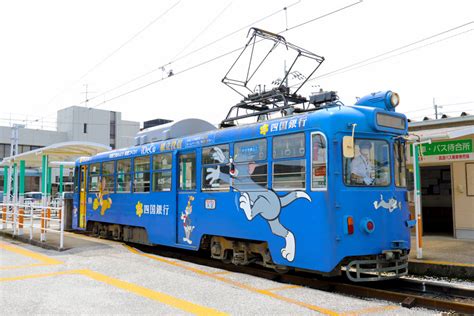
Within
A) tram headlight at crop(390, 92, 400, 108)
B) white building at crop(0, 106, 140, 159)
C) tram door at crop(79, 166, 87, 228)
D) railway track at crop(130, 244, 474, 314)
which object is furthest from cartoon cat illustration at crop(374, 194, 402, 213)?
white building at crop(0, 106, 140, 159)

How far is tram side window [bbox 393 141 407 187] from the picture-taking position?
7344 millimetres

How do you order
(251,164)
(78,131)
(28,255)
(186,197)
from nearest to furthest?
(251,164) → (186,197) → (28,255) → (78,131)

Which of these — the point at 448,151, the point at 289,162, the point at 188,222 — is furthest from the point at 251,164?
the point at 448,151

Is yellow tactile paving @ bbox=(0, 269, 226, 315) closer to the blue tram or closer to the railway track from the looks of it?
the blue tram

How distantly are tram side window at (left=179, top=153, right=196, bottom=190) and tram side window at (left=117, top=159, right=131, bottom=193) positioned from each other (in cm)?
256

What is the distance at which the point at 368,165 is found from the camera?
704cm

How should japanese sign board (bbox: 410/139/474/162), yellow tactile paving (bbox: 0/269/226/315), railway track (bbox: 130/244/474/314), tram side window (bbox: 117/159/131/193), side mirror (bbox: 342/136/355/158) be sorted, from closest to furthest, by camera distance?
yellow tactile paving (bbox: 0/269/226/315), railway track (bbox: 130/244/474/314), side mirror (bbox: 342/136/355/158), tram side window (bbox: 117/159/131/193), japanese sign board (bbox: 410/139/474/162)

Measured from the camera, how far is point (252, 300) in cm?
595

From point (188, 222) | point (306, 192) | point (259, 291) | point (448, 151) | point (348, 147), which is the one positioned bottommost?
point (259, 291)

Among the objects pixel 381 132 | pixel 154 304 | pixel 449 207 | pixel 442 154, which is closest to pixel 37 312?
pixel 154 304

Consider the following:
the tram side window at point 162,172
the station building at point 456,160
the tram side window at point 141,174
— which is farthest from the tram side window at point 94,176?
the station building at point 456,160

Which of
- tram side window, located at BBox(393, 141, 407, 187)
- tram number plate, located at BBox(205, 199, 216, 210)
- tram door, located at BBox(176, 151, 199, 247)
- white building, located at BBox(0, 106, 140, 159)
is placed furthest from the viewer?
white building, located at BBox(0, 106, 140, 159)

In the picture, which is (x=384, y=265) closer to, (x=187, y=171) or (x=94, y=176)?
(x=187, y=171)

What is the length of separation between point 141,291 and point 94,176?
26.8ft
